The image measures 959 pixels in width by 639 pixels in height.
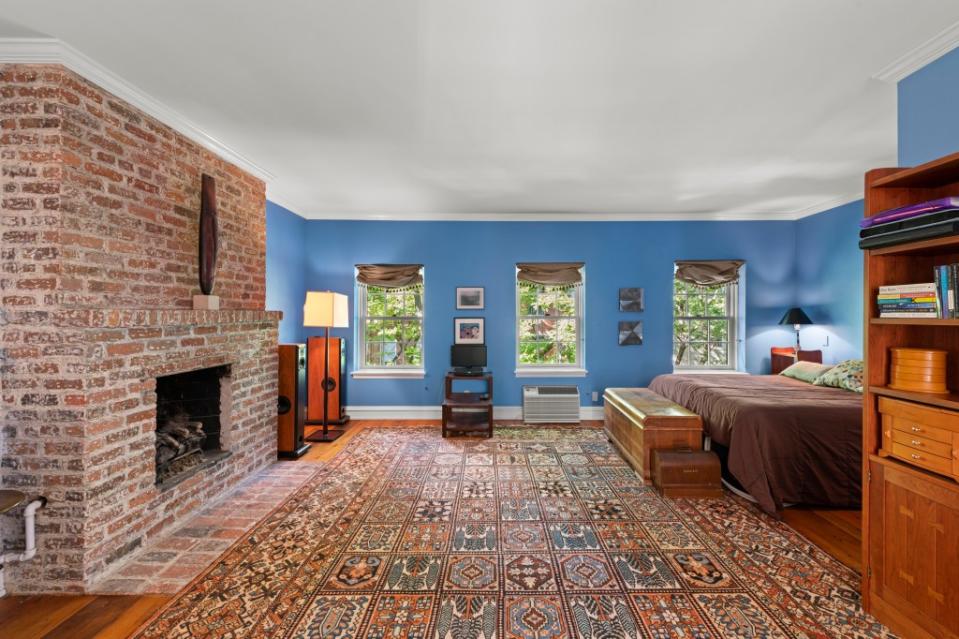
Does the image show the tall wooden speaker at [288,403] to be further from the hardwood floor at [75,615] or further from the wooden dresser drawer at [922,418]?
the wooden dresser drawer at [922,418]

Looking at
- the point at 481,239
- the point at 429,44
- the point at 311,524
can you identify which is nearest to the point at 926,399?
the point at 429,44

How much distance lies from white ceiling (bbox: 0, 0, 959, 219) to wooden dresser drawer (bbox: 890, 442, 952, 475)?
1838mm

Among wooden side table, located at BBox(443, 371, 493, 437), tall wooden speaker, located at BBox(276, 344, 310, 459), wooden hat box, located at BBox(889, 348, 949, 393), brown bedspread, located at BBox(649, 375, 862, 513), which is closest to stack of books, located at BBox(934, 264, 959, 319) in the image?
wooden hat box, located at BBox(889, 348, 949, 393)

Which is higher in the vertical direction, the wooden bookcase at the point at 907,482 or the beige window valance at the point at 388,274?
the beige window valance at the point at 388,274

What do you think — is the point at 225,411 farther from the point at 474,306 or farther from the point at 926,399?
the point at 926,399

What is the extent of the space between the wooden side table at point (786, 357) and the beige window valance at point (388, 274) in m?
4.57

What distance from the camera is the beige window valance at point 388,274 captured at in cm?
533

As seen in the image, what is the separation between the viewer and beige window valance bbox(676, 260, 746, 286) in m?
5.27

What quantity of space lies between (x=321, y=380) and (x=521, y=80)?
3.83 meters

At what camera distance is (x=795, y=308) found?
5070 mm

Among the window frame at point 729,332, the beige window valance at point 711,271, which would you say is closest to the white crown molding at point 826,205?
the beige window valance at point 711,271

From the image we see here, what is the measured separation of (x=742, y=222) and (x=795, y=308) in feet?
4.04

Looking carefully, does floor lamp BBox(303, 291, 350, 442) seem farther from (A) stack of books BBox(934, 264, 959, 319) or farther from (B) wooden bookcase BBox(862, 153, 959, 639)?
(A) stack of books BBox(934, 264, 959, 319)

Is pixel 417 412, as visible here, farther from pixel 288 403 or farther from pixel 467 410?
pixel 288 403
